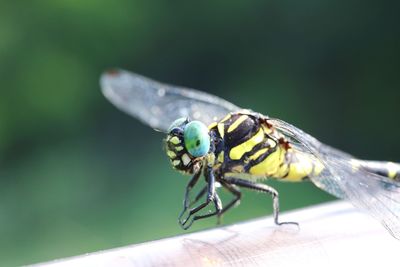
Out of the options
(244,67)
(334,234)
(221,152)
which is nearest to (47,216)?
(244,67)

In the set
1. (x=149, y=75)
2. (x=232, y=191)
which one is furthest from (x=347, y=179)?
(x=149, y=75)

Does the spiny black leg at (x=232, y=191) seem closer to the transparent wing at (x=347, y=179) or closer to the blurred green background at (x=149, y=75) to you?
the transparent wing at (x=347, y=179)

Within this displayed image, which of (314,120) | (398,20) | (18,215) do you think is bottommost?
(18,215)

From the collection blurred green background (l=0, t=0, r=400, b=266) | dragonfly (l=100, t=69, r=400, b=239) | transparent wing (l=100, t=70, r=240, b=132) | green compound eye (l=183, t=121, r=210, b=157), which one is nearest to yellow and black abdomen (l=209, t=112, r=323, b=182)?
dragonfly (l=100, t=69, r=400, b=239)

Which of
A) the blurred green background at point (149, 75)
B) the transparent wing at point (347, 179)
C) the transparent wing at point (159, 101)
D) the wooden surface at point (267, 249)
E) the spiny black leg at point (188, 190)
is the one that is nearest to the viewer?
the wooden surface at point (267, 249)

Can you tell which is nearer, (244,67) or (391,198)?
(391,198)

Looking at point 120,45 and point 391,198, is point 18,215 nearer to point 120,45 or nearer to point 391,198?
point 120,45

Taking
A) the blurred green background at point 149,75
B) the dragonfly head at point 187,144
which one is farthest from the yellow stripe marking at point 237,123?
the blurred green background at point 149,75
